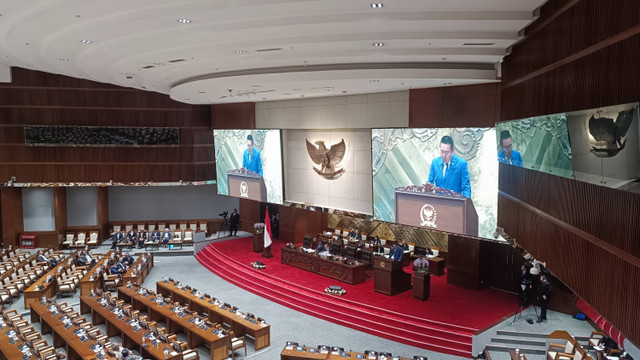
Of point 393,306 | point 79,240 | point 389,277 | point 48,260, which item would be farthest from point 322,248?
point 79,240

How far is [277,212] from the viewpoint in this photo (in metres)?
22.9

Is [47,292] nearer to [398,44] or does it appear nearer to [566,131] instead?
[398,44]

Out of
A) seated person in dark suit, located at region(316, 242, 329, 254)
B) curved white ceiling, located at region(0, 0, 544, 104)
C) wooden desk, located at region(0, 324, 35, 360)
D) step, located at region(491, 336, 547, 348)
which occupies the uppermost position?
curved white ceiling, located at region(0, 0, 544, 104)

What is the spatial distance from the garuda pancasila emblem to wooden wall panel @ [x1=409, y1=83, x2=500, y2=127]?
11.1 ft

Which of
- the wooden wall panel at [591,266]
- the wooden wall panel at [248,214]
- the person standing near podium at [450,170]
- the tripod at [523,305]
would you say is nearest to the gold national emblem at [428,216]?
the person standing near podium at [450,170]

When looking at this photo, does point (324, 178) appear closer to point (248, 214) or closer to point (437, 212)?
point (437, 212)

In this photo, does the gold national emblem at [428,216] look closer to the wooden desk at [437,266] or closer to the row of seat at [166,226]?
the wooden desk at [437,266]

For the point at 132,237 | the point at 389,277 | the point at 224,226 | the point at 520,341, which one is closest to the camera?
the point at 520,341

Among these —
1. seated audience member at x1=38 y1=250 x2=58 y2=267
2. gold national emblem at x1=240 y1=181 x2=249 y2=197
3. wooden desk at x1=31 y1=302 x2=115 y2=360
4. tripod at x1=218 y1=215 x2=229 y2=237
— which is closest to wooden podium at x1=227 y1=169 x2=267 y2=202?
gold national emblem at x1=240 y1=181 x2=249 y2=197

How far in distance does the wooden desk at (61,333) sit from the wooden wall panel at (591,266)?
8.44 meters

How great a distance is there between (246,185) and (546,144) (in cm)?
1557

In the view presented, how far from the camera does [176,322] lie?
12.1m

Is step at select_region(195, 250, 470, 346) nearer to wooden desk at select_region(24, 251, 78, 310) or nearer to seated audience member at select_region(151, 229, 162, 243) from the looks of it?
wooden desk at select_region(24, 251, 78, 310)

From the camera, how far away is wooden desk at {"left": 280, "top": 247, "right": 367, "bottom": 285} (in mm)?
15258
